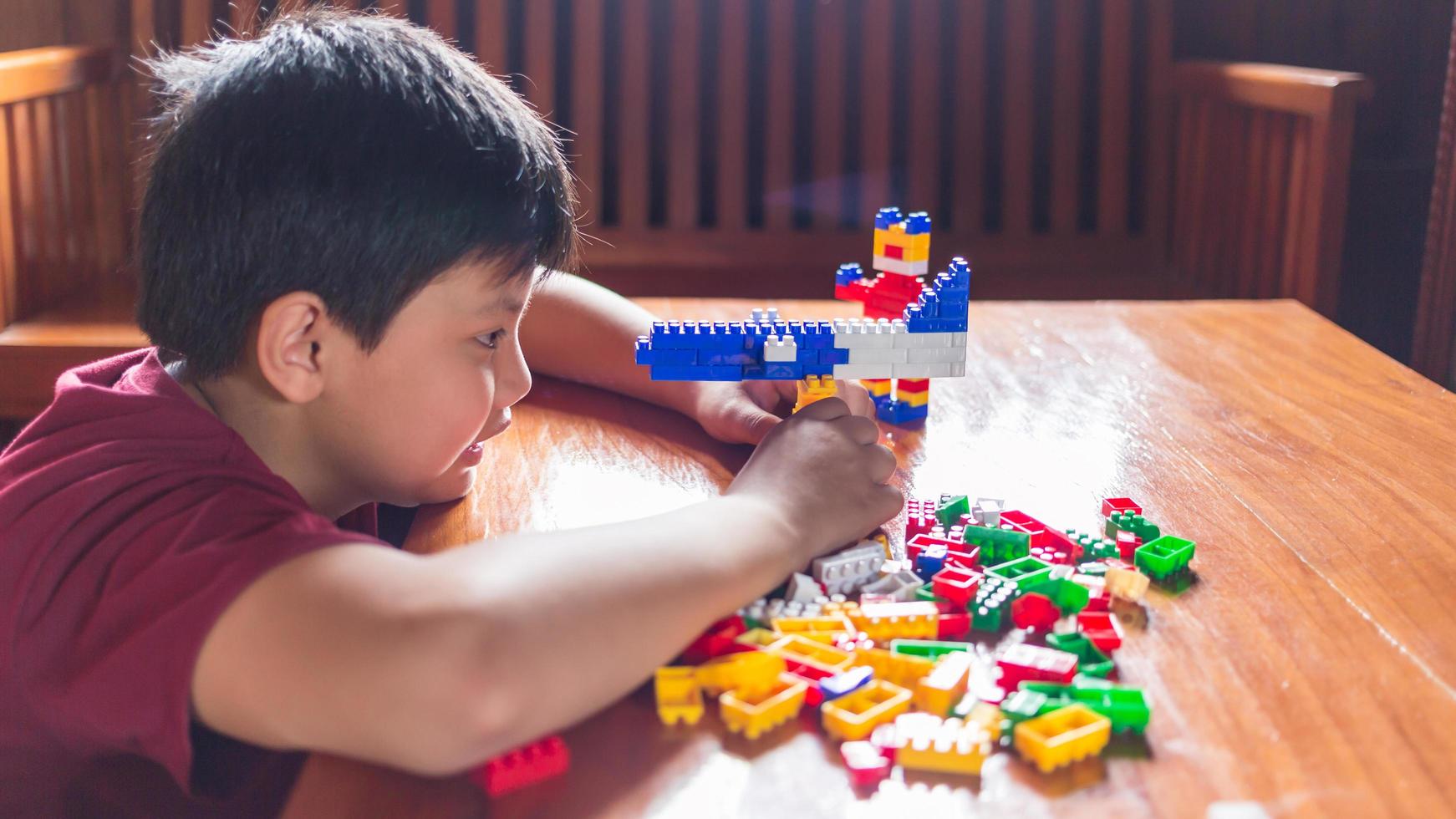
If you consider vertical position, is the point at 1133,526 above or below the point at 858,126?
below

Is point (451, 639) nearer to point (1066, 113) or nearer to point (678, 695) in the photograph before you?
point (678, 695)

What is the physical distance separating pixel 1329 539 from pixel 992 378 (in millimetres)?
403

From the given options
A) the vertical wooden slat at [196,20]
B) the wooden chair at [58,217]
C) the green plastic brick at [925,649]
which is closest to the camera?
the green plastic brick at [925,649]

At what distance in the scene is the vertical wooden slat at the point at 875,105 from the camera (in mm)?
2240

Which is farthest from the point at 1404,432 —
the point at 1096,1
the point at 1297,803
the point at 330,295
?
the point at 1096,1

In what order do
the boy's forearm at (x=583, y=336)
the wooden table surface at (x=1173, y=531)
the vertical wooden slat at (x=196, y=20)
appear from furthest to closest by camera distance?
the vertical wooden slat at (x=196, y=20), the boy's forearm at (x=583, y=336), the wooden table surface at (x=1173, y=531)

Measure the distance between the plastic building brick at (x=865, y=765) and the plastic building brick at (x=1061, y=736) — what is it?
0.06m

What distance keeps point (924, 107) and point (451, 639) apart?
1.91 m

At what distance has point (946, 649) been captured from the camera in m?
0.64

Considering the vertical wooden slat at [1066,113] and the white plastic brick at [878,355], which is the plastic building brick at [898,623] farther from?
the vertical wooden slat at [1066,113]

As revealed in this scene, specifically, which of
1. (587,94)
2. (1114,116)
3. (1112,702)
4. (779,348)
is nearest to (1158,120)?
(1114,116)

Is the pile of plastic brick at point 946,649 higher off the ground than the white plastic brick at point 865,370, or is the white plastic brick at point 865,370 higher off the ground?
the white plastic brick at point 865,370

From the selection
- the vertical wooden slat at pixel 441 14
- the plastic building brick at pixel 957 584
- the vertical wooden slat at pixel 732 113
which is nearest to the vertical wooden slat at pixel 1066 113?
the vertical wooden slat at pixel 732 113

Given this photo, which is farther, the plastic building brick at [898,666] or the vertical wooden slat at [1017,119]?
the vertical wooden slat at [1017,119]
